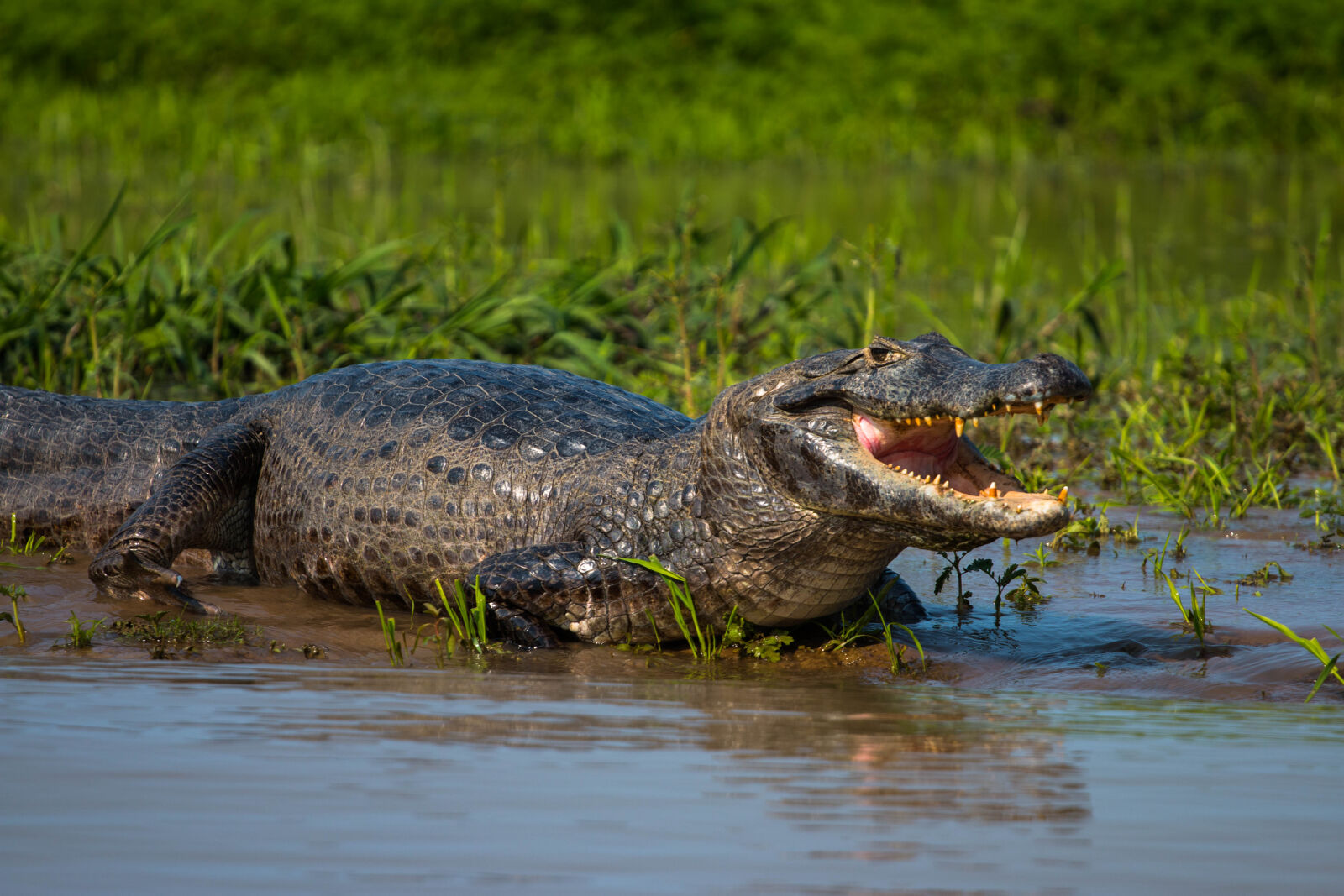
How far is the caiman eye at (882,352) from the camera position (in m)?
3.46

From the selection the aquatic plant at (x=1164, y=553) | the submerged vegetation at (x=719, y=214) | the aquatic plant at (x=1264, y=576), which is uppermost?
the submerged vegetation at (x=719, y=214)

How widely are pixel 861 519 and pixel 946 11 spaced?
19.8 m

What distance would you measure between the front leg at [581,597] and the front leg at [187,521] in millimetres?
861

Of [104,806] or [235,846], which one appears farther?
[104,806]

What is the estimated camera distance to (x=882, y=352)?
137 inches

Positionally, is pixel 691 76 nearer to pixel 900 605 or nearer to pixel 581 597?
pixel 900 605

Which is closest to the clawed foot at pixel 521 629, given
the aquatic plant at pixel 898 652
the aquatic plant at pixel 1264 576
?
the aquatic plant at pixel 898 652

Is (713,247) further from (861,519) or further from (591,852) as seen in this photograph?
(591,852)

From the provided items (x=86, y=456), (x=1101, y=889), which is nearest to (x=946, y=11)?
(x=86, y=456)

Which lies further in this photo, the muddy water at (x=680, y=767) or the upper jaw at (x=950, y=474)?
the upper jaw at (x=950, y=474)

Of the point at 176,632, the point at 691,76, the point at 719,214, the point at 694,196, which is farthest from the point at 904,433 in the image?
the point at 691,76

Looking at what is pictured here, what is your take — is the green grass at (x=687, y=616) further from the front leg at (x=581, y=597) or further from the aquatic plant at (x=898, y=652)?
the aquatic plant at (x=898, y=652)

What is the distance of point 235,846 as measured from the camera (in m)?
2.08

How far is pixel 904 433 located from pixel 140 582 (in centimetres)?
205
